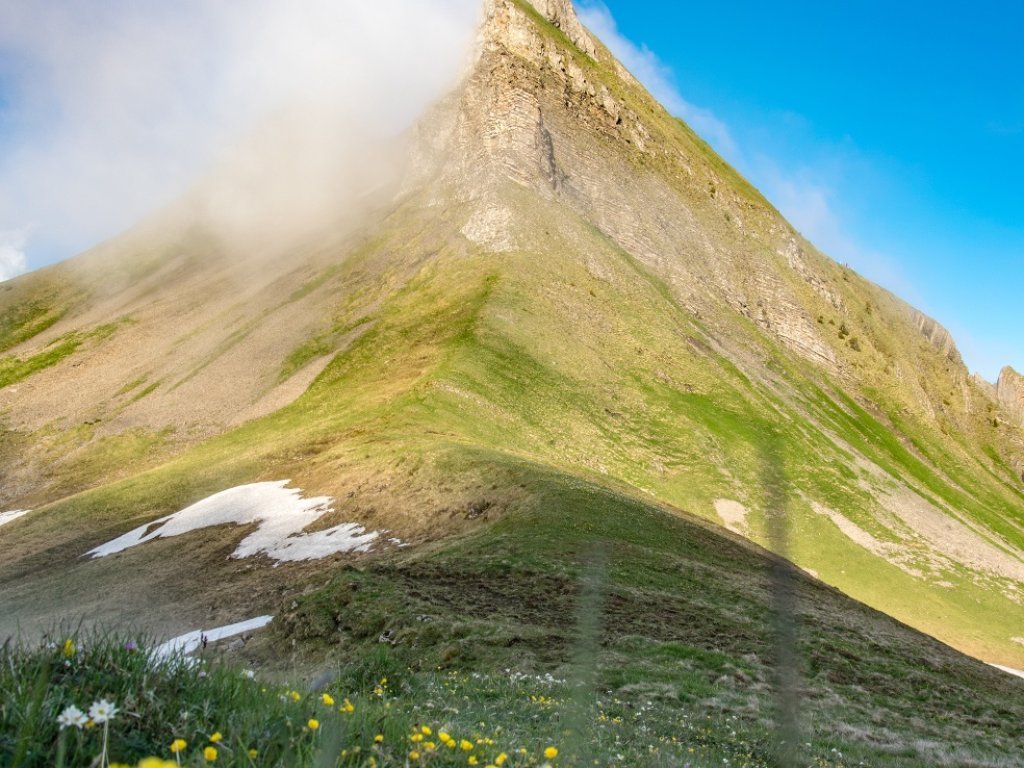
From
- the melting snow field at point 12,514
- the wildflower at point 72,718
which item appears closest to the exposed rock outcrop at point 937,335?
the melting snow field at point 12,514

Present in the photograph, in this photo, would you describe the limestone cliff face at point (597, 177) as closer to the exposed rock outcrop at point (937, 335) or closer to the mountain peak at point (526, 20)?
the mountain peak at point (526, 20)

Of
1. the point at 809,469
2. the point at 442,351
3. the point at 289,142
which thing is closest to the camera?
the point at 442,351

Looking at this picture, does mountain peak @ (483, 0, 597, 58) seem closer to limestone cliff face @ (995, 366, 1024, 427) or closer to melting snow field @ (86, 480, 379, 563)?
melting snow field @ (86, 480, 379, 563)

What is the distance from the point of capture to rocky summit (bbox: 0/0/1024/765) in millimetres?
22609

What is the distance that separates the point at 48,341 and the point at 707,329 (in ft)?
401

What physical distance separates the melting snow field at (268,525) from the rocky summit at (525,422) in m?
0.26

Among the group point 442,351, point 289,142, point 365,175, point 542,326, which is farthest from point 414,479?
point 289,142

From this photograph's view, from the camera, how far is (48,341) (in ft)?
413

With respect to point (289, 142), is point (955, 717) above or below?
below

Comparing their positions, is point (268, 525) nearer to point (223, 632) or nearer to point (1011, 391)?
point (223, 632)

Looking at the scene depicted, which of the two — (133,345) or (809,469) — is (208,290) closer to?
(133,345)

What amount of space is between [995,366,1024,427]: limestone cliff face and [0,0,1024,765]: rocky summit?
Answer: 2.77 feet

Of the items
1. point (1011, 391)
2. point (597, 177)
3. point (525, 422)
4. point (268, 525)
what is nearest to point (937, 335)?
point (1011, 391)

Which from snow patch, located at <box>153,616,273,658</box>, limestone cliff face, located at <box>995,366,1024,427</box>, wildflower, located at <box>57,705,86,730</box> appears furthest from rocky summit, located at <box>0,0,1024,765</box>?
wildflower, located at <box>57,705,86,730</box>
